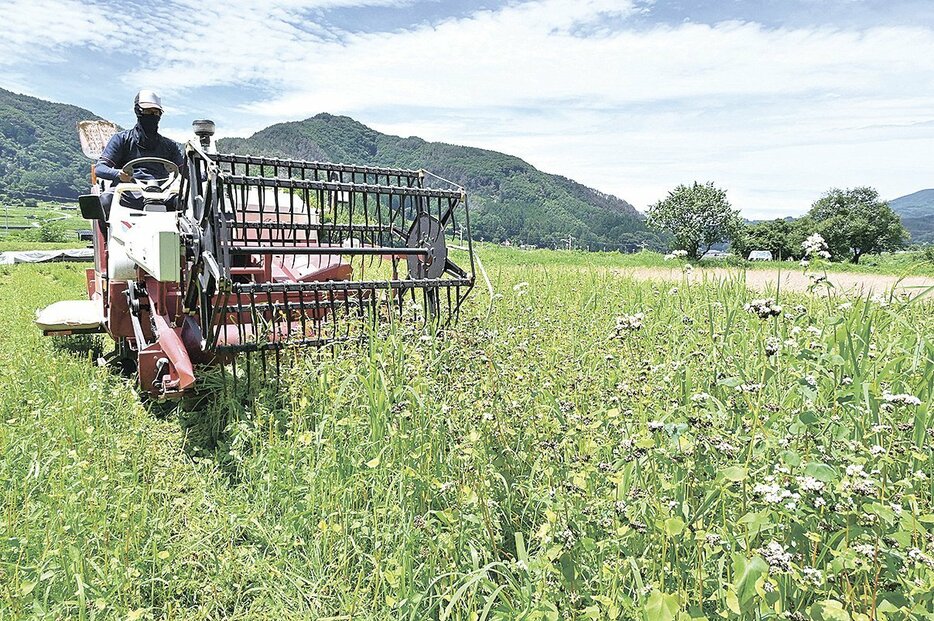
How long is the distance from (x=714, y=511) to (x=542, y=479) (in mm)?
732

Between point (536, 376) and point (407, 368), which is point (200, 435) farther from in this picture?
point (536, 376)

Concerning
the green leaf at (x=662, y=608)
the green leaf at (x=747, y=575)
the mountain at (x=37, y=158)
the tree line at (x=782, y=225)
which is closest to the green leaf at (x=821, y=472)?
the green leaf at (x=747, y=575)

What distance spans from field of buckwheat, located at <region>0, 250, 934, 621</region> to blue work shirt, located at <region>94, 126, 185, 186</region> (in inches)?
83.2

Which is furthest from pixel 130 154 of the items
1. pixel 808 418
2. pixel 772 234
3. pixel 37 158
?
pixel 37 158

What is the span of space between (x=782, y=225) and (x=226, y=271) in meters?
68.4

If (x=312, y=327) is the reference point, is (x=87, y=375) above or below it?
below

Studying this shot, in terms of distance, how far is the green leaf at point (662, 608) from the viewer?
155 centimetres

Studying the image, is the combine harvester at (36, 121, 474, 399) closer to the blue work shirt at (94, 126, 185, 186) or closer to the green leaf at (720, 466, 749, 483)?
the blue work shirt at (94, 126, 185, 186)

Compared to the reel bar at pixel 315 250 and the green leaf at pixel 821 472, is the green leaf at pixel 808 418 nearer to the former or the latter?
the green leaf at pixel 821 472

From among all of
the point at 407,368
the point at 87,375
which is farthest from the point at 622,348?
the point at 87,375

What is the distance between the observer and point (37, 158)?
500 ft

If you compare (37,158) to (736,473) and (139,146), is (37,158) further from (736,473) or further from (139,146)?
(736,473)

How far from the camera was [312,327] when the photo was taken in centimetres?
470

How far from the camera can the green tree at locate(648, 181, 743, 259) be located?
41.8 meters
